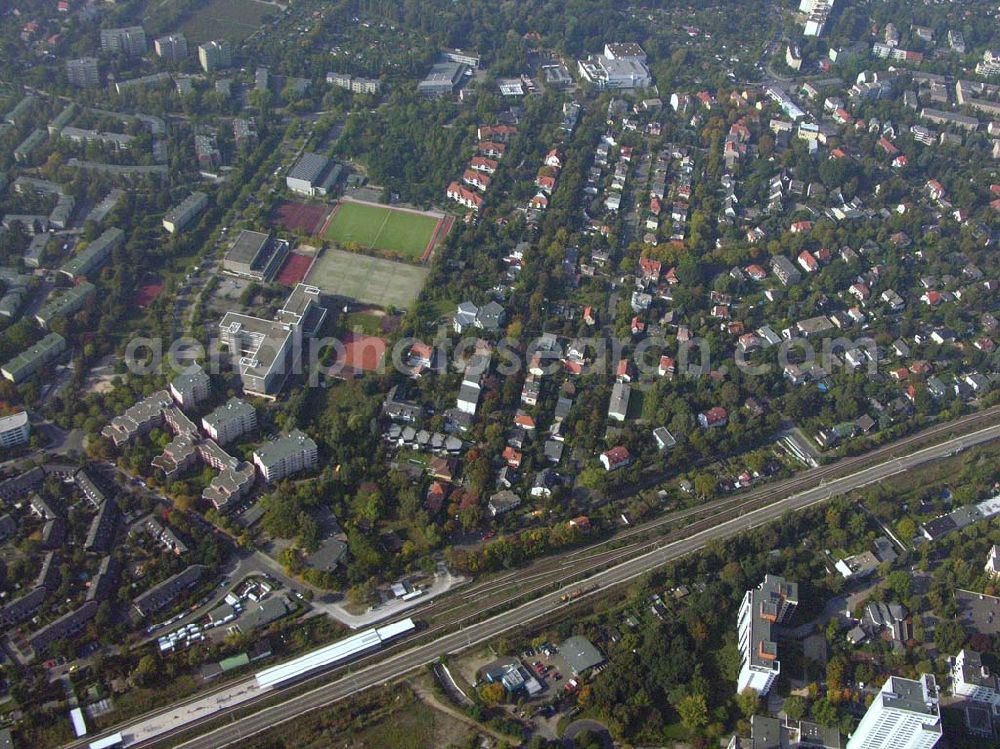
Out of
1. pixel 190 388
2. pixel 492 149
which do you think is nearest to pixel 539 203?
pixel 492 149

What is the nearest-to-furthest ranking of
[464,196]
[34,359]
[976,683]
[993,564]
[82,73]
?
[976,683], [993,564], [34,359], [464,196], [82,73]

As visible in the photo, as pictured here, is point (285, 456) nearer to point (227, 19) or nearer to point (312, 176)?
point (312, 176)

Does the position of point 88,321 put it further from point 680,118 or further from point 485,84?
point 680,118

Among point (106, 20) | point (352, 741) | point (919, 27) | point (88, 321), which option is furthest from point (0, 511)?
point (919, 27)

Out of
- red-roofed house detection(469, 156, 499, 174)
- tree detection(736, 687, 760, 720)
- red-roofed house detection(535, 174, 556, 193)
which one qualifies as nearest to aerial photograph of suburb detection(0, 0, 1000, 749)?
tree detection(736, 687, 760, 720)

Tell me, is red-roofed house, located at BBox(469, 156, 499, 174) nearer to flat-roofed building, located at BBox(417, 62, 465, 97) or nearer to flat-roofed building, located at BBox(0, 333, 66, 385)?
flat-roofed building, located at BBox(417, 62, 465, 97)
